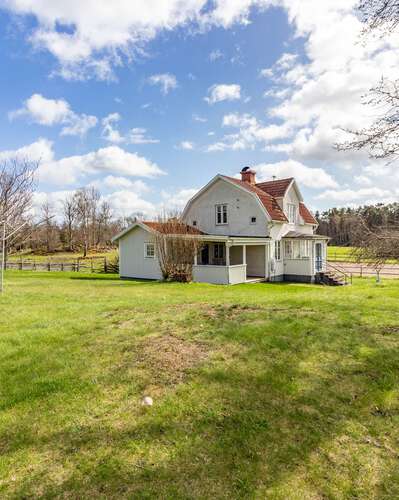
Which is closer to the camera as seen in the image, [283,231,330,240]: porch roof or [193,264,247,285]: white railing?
[193,264,247,285]: white railing

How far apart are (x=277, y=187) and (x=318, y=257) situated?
6086 millimetres

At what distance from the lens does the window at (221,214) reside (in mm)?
23875

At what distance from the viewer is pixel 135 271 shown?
22.4 meters

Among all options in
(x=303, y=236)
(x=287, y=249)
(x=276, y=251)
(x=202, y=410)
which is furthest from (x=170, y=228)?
(x=202, y=410)

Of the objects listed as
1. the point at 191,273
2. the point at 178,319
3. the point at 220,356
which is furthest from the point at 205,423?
the point at 191,273

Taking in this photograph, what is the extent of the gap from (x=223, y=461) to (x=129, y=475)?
2.76ft

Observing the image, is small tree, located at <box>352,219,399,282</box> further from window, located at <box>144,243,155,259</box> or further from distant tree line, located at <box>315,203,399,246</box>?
window, located at <box>144,243,155,259</box>

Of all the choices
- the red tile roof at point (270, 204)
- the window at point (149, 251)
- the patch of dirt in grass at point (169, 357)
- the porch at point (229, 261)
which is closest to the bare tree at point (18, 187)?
the window at point (149, 251)

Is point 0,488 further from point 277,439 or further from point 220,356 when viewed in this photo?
point 220,356

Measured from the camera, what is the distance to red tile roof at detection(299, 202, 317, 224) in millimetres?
26597

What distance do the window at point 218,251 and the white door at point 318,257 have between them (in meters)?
6.89

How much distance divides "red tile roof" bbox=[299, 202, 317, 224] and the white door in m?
3.17

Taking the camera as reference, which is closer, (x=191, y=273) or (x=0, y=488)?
(x=0, y=488)

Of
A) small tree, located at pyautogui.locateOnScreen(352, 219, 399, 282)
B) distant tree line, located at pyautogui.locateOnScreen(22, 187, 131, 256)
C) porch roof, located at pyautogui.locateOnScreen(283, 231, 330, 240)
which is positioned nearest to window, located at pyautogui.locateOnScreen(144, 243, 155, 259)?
porch roof, located at pyautogui.locateOnScreen(283, 231, 330, 240)
